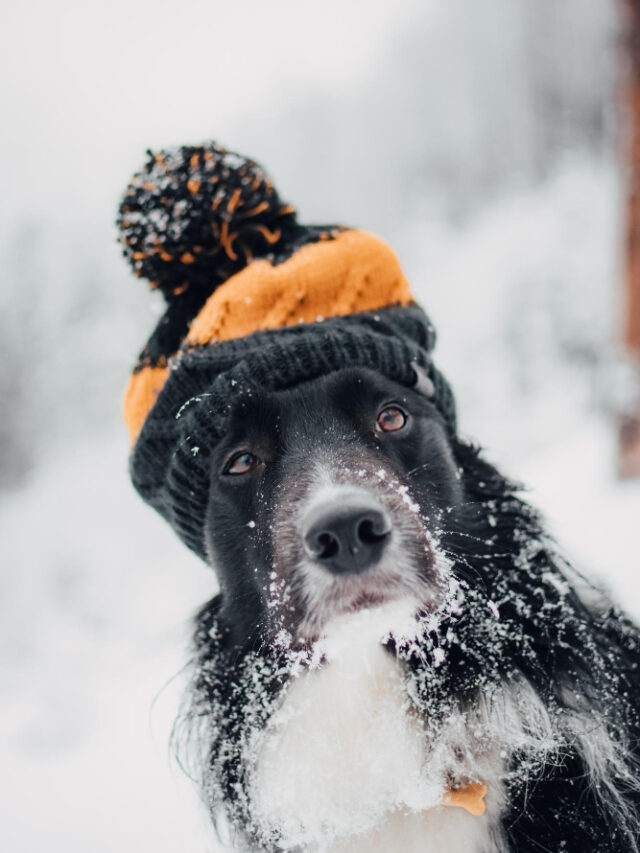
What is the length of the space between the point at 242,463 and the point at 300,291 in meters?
0.46

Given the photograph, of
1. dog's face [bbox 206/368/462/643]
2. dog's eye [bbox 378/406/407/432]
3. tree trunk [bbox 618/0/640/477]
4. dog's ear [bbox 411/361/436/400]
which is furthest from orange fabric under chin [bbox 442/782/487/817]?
tree trunk [bbox 618/0/640/477]

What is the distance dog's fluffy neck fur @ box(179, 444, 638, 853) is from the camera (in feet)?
4.78

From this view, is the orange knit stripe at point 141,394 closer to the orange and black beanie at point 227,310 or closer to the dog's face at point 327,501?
the orange and black beanie at point 227,310

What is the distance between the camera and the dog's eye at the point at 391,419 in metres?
1.57

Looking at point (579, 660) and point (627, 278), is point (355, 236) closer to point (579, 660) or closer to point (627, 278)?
point (579, 660)

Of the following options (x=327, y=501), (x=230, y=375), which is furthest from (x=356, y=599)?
(x=230, y=375)

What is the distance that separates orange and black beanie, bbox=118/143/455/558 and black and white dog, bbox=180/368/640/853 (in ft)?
0.26

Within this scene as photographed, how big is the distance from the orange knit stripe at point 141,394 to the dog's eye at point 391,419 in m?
0.59

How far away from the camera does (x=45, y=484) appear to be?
574cm

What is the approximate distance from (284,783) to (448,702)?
46cm

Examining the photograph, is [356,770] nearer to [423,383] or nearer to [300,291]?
[423,383]

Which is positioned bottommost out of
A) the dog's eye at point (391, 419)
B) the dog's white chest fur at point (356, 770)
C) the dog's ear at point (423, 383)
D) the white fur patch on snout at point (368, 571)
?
the dog's white chest fur at point (356, 770)

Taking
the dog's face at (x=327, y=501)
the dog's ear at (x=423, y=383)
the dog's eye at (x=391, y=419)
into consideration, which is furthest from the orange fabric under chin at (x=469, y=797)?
the dog's ear at (x=423, y=383)

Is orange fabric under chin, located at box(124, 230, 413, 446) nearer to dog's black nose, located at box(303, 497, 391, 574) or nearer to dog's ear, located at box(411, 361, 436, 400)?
dog's ear, located at box(411, 361, 436, 400)
